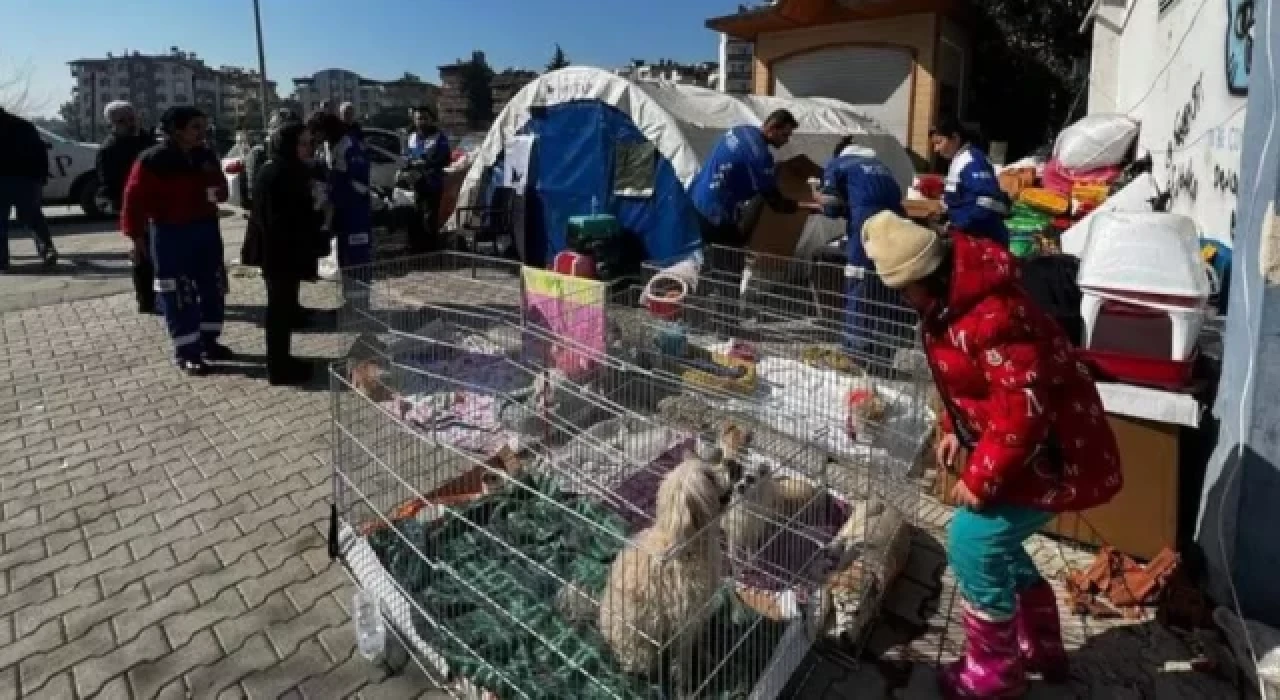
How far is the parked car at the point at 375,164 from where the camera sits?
46.4 feet

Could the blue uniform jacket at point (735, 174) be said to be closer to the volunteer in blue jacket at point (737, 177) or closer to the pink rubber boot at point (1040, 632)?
the volunteer in blue jacket at point (737, 177)

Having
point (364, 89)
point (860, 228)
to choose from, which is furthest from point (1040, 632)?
point (364, 89)

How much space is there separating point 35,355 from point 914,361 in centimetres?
650

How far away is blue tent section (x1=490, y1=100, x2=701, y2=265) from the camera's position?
8.06 meters

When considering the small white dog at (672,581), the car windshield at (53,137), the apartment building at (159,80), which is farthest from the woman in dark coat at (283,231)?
the apartment building at (159,80)

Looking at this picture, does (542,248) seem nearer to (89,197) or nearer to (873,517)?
(873,517)

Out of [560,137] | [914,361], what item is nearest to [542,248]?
[560,137]

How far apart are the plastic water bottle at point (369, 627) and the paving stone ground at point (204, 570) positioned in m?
0.06

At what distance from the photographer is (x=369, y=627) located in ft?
9.70

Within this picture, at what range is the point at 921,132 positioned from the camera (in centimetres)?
1503

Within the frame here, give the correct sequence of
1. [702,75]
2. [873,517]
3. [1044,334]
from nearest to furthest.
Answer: [1044,334] < [873,517] < [702,75]

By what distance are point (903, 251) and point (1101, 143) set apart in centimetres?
725

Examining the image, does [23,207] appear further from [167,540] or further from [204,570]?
[204,570]

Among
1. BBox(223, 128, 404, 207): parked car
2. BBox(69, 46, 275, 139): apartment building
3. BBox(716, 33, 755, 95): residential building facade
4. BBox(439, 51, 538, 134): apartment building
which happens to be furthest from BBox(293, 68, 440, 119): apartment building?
BBox(223, 128, 404, 207): parked car
